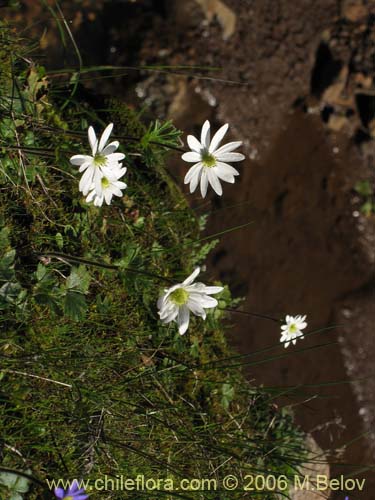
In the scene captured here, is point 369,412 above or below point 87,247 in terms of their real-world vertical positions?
above

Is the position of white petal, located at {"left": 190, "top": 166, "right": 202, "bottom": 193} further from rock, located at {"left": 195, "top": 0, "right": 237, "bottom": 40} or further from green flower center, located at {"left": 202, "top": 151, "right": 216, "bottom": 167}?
rock, located at {"left": 195, "top": 0, "right": 237, "bottom": 40}

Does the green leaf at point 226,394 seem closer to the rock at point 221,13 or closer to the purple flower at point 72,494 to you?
the purple flower at point 72,494

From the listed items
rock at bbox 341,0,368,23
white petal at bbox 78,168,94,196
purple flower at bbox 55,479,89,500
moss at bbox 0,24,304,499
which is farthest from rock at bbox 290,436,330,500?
rock at bbox 341,0,368,23

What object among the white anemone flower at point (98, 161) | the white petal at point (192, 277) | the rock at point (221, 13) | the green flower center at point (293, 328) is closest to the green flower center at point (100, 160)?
the white anemone flower at point (98, 161)

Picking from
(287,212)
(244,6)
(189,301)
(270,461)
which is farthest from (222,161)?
(244,6)

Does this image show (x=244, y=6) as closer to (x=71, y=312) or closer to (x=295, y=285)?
(x=295, y=285)

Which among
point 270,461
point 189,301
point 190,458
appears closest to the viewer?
point 189,301

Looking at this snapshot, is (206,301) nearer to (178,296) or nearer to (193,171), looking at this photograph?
(178,296)
